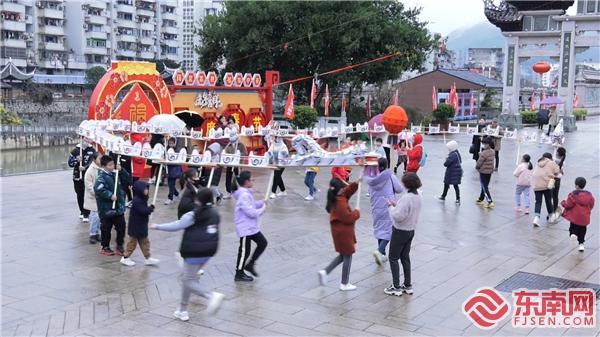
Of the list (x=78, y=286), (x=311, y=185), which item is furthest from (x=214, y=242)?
(x=311, y=185)

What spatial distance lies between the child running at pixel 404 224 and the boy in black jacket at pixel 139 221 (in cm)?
318

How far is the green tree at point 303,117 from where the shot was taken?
27.1m

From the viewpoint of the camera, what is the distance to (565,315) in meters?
6.83

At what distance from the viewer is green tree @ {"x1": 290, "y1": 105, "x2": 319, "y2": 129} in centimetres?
2714

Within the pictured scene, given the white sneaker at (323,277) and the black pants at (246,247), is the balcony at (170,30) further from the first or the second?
the white sneaker at (323,277)

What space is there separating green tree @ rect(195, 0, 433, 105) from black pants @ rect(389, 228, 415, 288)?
73.4ft

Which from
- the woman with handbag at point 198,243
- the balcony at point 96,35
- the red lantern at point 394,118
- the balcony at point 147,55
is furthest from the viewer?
the balcony at point 147,55

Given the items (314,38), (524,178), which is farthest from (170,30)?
(524,178)

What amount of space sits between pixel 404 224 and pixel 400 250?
0.33m

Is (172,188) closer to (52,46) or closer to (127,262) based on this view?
(127,262)

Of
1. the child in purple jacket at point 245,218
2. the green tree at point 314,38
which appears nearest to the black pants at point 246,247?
the child in purple jacket at point 245,218

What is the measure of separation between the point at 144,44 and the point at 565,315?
2608 inches

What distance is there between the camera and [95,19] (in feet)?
199

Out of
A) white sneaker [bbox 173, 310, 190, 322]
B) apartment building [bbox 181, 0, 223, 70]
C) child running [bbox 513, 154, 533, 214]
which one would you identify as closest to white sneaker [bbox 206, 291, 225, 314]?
white sneaker [bbox 173, 310, 190, 322]
